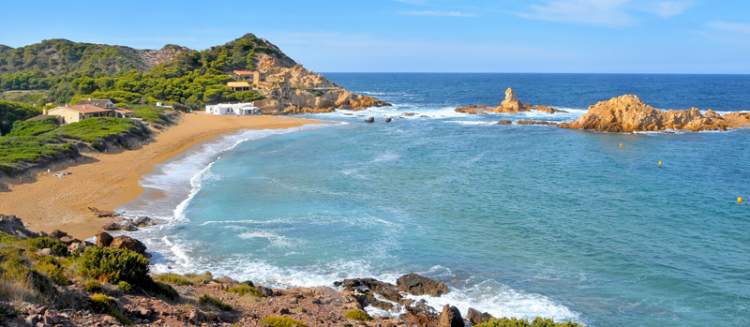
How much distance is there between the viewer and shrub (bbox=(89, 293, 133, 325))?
1259cm

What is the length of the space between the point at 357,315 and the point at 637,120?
61546 mm

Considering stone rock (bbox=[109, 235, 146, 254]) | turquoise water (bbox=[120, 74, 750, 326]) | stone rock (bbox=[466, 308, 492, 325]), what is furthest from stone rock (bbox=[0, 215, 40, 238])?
stone rock (bbox=[466, 308, 492, 325])

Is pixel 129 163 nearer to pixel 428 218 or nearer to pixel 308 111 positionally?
pixel 428 218

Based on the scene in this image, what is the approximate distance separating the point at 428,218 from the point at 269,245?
29.6 ft

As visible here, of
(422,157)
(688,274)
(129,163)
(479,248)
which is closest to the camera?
(688,274)

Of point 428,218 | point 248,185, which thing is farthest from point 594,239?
point 248,185

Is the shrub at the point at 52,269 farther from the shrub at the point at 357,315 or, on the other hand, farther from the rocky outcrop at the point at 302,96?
the rocky outcrop at the point at 302,96

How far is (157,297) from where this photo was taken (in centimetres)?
1545

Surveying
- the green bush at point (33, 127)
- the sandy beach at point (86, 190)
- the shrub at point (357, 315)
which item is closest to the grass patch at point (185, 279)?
the shrub at point (357, 315)

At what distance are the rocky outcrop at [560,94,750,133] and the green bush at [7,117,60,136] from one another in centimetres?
5940

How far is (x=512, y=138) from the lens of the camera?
207 ft

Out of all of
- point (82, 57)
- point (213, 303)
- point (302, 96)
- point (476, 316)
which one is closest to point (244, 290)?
point (213, 303)

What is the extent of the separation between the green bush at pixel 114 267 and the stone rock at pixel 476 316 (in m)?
9.82

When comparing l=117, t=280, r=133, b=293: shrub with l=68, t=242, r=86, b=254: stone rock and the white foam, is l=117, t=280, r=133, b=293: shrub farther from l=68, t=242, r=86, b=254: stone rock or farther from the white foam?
the white foam
